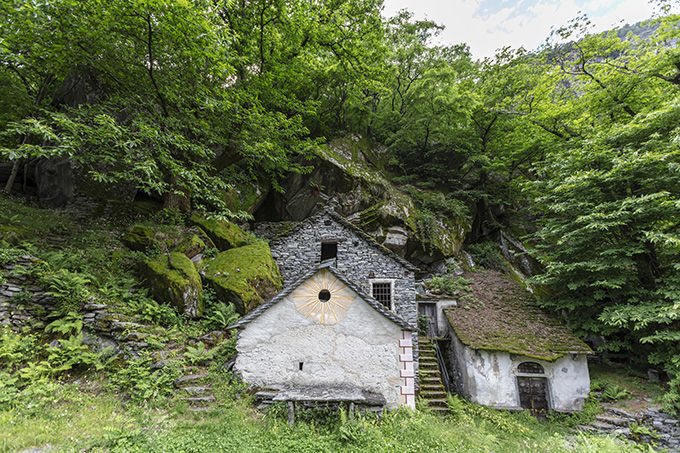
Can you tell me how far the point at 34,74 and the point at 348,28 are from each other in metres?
18.0

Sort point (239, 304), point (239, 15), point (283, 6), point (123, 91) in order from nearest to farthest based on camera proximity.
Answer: point (239, 304), point (123, 91), point (283, 6), point (239, 15)

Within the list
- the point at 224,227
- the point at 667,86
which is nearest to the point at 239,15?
the point at 224,227

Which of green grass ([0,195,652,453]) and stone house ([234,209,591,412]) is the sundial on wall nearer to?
stone house ([234,209,591,412])

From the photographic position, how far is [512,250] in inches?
672

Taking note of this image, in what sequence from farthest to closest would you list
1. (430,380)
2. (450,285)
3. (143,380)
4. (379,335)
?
(450,285) < (430,380) < (379,335) < (143,380)

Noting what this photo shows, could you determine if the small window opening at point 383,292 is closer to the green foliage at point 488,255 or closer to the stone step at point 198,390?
the stone step at point 198,390

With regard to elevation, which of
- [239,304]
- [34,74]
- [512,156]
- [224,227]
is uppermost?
[34,74]

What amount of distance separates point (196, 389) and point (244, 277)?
11.7ft

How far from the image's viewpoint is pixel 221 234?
37.5 feet

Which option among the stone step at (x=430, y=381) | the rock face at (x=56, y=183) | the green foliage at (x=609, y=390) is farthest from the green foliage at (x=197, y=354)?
the green foliage at (x=609, y=390)

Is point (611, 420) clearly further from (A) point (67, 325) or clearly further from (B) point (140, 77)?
(B) point (140, 77)

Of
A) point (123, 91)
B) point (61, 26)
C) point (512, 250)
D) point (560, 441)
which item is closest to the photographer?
point (560, 441)

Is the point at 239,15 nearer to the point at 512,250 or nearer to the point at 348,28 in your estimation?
the point at 348,28

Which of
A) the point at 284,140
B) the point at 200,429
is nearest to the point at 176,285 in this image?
the point at 200,429
